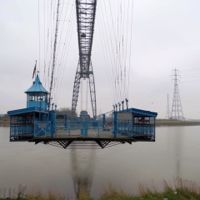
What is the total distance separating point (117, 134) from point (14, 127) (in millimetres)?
6490

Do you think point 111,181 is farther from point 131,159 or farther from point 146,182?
point 131,159

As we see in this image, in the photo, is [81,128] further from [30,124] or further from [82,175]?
[82,175]

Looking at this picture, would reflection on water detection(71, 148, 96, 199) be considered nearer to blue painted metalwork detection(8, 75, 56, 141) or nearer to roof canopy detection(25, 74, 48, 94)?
blue painted metalwork detection(8, 75, 56, 141)

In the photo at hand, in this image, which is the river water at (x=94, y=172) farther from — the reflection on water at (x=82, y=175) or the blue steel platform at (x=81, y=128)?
the blue steel platform at (x=81, y=128)

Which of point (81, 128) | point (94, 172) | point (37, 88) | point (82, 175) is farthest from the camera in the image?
point (94, 172)

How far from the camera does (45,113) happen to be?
2241cm

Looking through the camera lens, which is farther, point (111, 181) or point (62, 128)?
point (111, 181)

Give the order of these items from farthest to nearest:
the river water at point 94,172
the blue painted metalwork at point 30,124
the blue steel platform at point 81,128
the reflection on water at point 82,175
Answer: the river water at point 94,172 → the reflection on water at point 82,175 → the blue painted metalwork at point 30,124 → the blue steel platform at point 81,128

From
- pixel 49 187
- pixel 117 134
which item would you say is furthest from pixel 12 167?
pixel 117 134

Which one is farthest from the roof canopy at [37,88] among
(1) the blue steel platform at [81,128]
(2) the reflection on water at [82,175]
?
(1) the blue steel platform at [81,128]

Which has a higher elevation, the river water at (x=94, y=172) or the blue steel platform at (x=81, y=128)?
the blue steel platform at (x=81, y=128)

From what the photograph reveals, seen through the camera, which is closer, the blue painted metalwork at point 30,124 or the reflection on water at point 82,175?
the blue painted metalwork at point 30,124

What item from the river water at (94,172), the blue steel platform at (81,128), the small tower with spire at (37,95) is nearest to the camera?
the blue steel platform at (81,128)

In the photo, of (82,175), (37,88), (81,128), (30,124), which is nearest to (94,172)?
(82,175)
